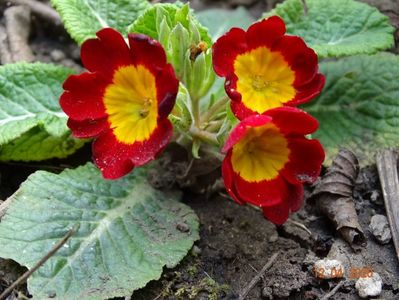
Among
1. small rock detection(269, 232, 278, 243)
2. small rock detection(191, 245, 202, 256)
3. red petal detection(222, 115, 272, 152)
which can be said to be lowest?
small rock detection(269, 232, 278, 243)

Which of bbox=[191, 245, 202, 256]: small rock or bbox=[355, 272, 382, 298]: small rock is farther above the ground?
bbox=[355, 272, 382, 298]: small rock

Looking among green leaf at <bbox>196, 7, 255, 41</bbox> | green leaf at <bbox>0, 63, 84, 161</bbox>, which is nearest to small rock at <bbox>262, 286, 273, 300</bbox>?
green leaf at <bbox>0, 63, 84, 161</bbox>

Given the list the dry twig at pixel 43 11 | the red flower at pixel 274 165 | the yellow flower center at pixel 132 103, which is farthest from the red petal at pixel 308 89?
the dry twig at pixel 43 11

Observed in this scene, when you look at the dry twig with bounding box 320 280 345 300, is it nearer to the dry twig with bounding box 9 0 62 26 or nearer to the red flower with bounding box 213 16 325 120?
the red flower with bounding box 213 16 325 120

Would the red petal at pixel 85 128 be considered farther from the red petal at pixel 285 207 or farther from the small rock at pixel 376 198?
the small rock at pixel 376 198

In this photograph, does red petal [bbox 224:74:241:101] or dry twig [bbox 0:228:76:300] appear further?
red petal [bbox 224:74:241:101]

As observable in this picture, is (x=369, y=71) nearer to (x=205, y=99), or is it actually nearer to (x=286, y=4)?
(x=286, y=4)
